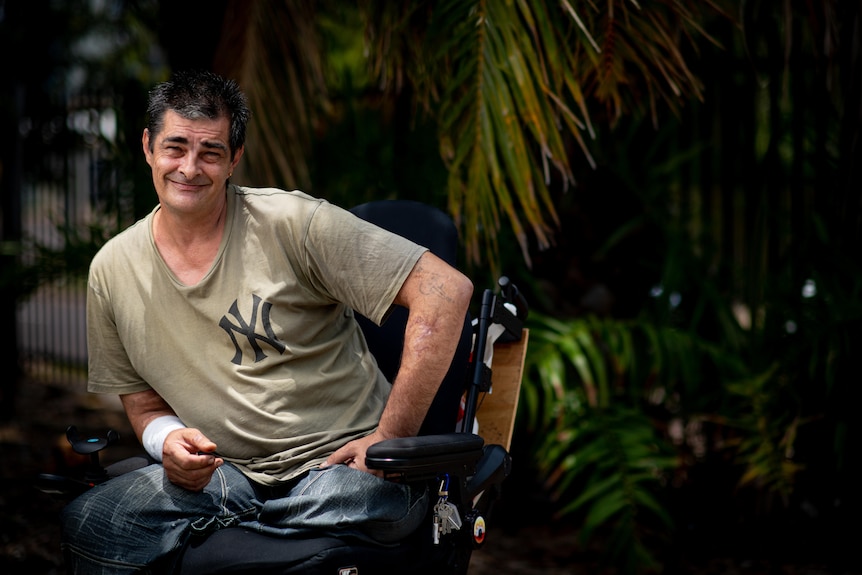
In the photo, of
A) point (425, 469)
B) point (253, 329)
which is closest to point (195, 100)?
point (253, 329)

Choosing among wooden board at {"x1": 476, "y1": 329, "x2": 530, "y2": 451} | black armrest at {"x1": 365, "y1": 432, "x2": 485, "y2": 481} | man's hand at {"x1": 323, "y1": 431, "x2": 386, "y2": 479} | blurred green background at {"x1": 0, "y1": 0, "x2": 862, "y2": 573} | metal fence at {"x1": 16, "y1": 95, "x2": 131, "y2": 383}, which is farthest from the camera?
metal fence at {"x1": 16, "y1": 95, "x2": 131, "y2": 383}

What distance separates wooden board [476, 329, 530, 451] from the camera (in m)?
2.51

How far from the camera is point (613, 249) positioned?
432cm

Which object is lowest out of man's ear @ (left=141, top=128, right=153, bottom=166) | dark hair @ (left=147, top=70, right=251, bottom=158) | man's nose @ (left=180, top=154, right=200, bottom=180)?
man's nose @ (left=180, top=154, right=200, bottom=180)

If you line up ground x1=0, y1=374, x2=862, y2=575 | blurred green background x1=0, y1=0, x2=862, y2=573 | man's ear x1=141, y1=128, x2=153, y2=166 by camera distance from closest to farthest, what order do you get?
1. man's ear x1=141, y1=128, x2=153, y2=166
2. blurred green background x1=0, y1=0, x2=862, y2=573
3. ground x1=0, y1=374, x2=862, y2=575

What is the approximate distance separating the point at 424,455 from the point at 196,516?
0.58m

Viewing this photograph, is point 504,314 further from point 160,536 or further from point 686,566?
point 686,566

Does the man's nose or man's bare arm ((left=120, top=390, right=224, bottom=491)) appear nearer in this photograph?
man's bare arm ((left=120, top=390, right=224, bottom=491))

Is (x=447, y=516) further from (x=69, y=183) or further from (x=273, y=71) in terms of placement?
(x=69, y=183)

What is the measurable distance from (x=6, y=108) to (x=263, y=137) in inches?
115

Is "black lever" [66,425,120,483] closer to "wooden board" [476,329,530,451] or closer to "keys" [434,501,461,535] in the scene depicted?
"keys" [434,501,461,535]

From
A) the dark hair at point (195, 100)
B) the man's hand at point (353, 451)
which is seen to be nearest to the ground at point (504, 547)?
the man's hand at point (353, 451)

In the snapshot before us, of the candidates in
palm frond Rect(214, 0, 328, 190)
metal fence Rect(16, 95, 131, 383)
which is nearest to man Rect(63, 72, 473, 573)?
palm frond Rect(214, 0, 328, 190)

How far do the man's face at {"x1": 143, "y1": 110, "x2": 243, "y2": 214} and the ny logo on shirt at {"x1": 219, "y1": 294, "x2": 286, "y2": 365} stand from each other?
0.89ft
